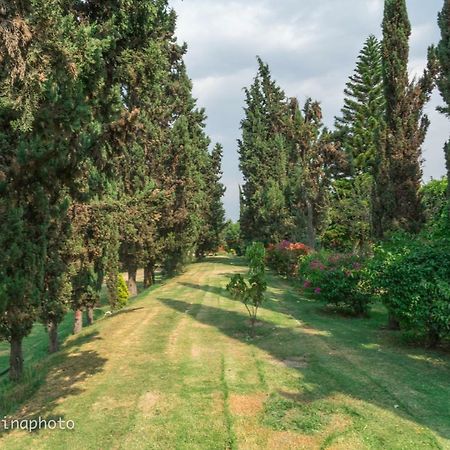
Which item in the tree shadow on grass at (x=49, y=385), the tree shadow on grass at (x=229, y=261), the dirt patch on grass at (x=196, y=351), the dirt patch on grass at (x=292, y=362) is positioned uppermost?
the tree shadow on grass at (x=229, y=261)

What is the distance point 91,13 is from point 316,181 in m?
23.6

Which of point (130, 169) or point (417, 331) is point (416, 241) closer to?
point (417, 331)

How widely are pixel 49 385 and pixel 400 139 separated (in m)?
12.5

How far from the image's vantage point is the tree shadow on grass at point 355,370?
7191 millimetres

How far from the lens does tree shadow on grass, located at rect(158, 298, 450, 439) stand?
719cm

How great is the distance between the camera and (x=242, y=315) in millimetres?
16031

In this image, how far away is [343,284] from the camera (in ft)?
49.4

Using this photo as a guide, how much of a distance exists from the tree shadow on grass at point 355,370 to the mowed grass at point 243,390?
1.1 inches

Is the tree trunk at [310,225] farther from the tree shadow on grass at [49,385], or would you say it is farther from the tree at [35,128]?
the tree at [35,128]

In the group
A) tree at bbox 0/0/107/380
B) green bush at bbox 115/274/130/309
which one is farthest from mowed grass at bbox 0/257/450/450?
green bush at bbox 115/274/130/309

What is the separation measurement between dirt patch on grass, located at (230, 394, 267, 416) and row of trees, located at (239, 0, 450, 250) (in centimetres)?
837

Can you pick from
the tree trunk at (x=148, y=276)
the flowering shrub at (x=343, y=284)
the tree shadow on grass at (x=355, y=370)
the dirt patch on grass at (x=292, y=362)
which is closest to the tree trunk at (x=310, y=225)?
the tree trunk at (x=148, y=276)

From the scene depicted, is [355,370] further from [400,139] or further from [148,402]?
[400,139]

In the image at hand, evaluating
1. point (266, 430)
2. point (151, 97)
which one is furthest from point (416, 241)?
point (151, 97)
